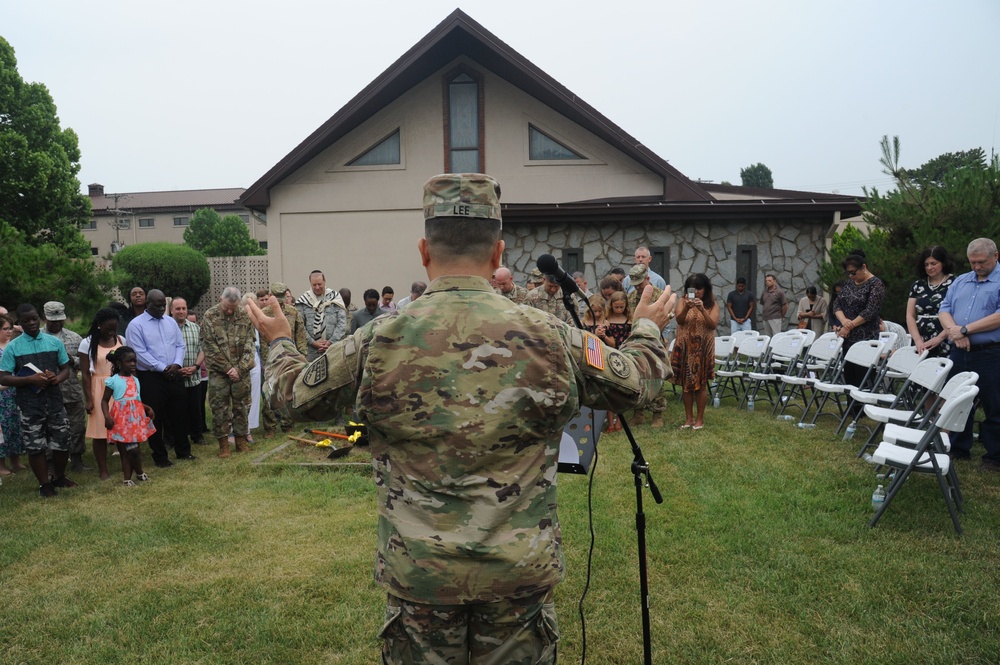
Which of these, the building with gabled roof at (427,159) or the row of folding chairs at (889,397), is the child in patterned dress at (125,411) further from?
the building with gabled roof at (427,159)

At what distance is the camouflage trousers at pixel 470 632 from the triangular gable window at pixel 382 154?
15052mm

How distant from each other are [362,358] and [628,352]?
0.80 meters

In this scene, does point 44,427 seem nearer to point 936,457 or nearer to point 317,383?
point 317,383

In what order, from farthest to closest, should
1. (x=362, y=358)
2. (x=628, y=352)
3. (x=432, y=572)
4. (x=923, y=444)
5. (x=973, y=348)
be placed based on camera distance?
1. (x=973, y=348)
2. (x=923, y=444)
3. (x=628, y=352)
4. (x=362, y=358)
5. (x=432, y=572)

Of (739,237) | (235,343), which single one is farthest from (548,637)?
(739,237)

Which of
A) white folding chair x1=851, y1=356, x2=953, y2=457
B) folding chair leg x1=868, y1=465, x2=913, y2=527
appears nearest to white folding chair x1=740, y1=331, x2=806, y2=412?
white folding chair x1=851, y1=356, x2=953, y2=457

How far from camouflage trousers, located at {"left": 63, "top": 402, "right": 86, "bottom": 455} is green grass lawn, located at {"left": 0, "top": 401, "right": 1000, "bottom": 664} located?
699 millimetres

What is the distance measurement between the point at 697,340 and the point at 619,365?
6.44m

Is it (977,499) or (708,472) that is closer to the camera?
(977,499)

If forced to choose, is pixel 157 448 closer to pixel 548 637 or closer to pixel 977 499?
pixel 548 637

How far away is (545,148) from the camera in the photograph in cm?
1573

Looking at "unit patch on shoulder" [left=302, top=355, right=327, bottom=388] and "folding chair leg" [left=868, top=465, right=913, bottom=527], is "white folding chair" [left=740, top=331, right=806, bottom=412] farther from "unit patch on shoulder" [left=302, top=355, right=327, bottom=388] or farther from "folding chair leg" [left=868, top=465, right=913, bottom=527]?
"unit patch on shoulder" [left=302, top=355, right=327, bottom=388]

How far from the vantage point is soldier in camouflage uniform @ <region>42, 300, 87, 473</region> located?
7.03 m

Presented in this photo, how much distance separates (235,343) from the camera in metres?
7.79
